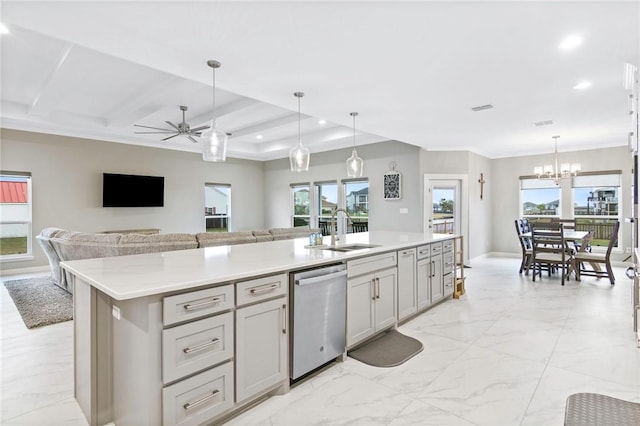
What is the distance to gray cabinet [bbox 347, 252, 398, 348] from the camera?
2.74 metres

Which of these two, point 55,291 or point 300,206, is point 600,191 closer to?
point 300,206

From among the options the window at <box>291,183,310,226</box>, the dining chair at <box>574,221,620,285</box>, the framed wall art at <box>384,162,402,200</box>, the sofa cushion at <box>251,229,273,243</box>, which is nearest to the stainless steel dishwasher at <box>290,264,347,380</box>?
the sofa cushion at <box>251,229,273,243</box>

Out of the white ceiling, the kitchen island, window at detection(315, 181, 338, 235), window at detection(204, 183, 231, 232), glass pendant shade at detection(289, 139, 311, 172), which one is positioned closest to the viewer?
the kitchen island

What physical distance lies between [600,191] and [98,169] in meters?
10.4

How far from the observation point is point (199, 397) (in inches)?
68.3

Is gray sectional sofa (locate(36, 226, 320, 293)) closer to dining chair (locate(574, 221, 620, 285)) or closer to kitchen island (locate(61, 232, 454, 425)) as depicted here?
kitchen island (locate(61, 232, 454, 425))

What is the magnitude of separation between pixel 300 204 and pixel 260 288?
7.37m

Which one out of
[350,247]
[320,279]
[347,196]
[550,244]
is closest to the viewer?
[320,279]

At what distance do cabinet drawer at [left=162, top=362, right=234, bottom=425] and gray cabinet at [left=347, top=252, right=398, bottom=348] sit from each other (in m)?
1.16

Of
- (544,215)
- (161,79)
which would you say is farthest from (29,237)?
(544,215)

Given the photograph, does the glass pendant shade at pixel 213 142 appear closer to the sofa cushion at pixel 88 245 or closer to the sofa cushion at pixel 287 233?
the sofa cushion at pixel 88 245

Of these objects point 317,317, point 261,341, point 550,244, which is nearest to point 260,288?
point 261,341

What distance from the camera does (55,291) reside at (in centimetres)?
466

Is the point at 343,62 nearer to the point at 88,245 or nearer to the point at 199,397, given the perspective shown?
the point at 199,397
